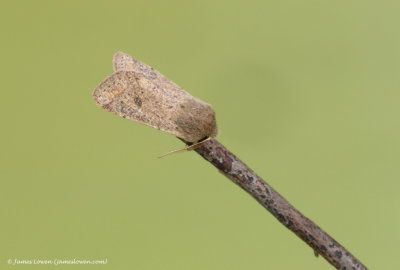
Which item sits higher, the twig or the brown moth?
the brown moth

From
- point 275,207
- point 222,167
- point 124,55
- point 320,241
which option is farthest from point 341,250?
point 124,55

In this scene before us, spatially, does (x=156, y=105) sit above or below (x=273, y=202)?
above

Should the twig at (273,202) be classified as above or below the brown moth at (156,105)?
below

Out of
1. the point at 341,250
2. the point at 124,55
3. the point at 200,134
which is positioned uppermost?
the point at 124,55

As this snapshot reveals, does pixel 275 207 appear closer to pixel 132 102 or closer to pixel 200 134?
pixel 200 134
